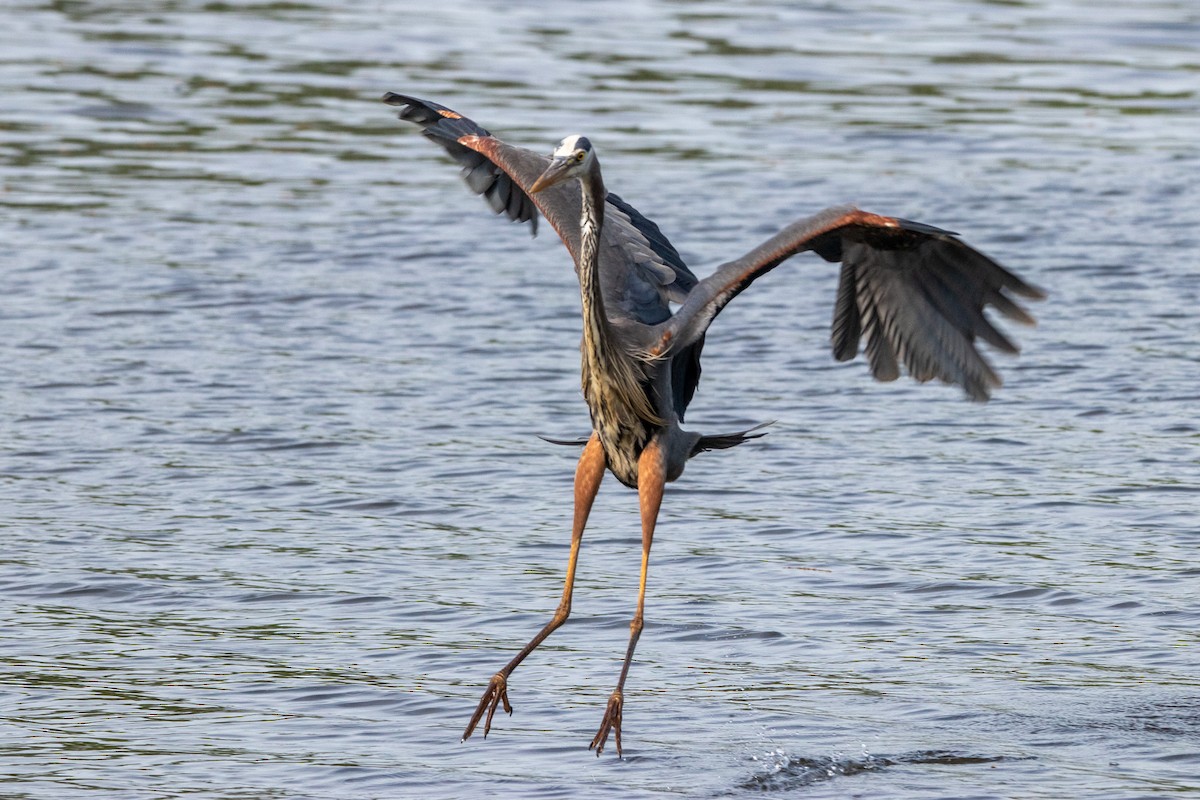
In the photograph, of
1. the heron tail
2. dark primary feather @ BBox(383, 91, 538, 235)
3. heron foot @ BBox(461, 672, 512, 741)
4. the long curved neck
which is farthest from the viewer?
dark primary feather @ BBox(383, 91, 538, 235)

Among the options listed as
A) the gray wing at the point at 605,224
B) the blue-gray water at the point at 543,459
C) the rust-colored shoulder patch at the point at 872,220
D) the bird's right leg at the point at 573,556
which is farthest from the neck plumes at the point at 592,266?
the blue-gray water at the point at 543,459

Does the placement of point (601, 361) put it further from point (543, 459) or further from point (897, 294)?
point (543, 459)

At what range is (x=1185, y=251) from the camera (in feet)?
51.3

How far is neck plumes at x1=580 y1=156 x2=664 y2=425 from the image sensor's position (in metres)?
7.59

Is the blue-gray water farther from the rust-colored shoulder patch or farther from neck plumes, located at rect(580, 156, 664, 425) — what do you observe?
the rust-colored shoulder patch

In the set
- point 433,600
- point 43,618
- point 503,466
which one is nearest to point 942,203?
point 503,466

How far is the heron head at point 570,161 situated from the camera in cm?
721

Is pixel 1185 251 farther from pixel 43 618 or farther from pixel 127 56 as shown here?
pixel 127 56

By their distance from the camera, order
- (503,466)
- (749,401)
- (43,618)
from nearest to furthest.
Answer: (43,618), (503,466), (749,401)

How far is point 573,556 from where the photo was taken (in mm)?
8148

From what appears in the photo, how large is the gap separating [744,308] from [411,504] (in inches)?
189

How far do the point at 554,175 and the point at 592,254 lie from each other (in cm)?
40

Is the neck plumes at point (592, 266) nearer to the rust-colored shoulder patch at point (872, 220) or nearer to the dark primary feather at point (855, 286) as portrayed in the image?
the dark primary feather at point (855, 286)

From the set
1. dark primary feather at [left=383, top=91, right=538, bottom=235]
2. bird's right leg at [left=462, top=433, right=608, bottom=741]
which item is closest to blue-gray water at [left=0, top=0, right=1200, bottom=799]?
bird's right leg at [left=462, top=433, right=608, bottom=741]
